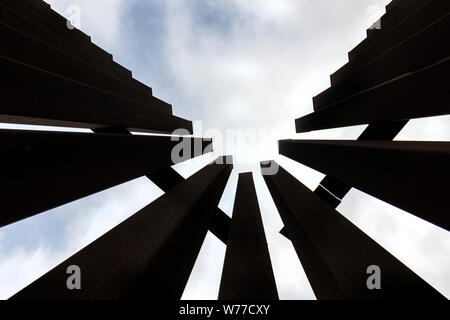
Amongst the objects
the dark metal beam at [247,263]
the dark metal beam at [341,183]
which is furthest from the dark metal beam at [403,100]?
the dark metal beam at [247,263]

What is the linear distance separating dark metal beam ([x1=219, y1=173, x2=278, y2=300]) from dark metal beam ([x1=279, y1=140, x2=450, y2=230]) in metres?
0.83

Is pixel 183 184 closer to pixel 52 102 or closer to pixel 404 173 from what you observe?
pixel 52 102

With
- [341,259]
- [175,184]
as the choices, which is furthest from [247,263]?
[175,184]

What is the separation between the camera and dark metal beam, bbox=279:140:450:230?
3.07ft

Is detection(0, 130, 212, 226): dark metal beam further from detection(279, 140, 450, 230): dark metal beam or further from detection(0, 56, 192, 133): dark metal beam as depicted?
detection(279, 140, 450, 230): dark metal beam

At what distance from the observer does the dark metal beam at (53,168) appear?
0.87 meters

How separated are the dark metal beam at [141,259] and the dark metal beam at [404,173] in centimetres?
118

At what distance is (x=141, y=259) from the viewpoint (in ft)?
3.87

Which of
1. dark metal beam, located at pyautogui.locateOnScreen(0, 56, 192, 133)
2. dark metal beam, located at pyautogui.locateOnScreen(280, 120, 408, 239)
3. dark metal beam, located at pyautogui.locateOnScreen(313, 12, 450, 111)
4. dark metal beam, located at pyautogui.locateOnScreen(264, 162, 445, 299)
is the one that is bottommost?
dark metal beam, located at pyautogui.locateOnScreen(264, 162, 445, 299)

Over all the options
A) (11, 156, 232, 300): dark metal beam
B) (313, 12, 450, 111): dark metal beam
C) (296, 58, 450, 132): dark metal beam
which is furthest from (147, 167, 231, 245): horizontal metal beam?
(313, 12, 450, 111): dark metal beam

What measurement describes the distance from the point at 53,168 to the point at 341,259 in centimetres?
143

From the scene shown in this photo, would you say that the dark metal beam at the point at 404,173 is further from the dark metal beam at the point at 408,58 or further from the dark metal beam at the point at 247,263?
the dark metal beam at the point at 247,263
